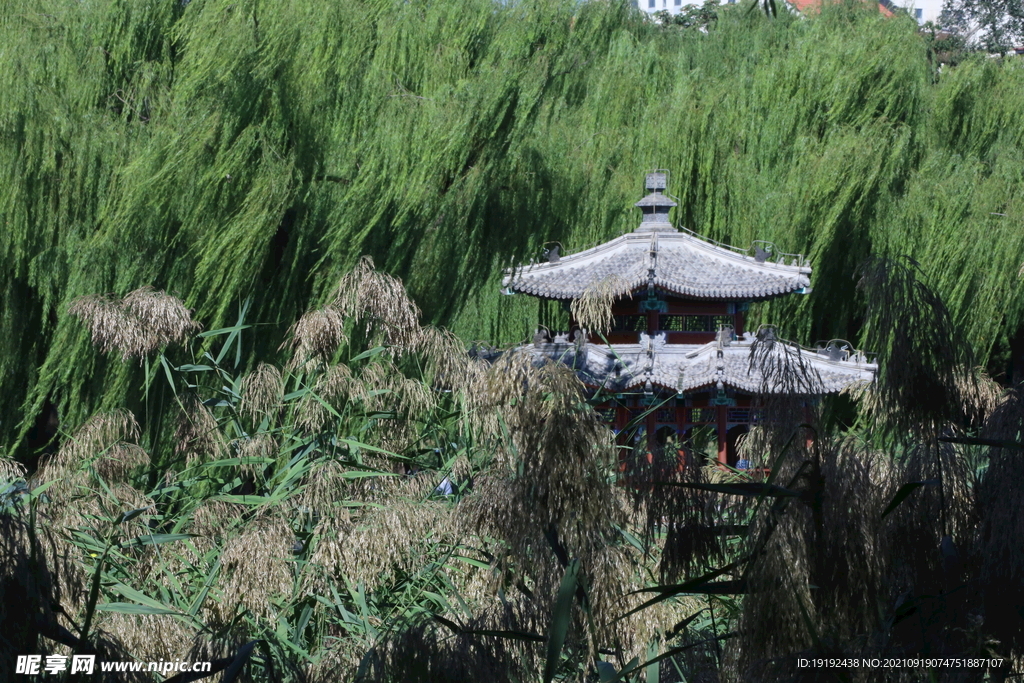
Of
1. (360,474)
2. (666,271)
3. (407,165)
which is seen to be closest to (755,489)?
(360,474)

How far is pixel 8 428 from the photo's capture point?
8.67 m

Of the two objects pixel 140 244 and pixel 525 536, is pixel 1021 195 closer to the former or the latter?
pixel 140 244

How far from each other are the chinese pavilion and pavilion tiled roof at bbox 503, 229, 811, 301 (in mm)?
10

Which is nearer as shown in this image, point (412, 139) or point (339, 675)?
point (339, 675)

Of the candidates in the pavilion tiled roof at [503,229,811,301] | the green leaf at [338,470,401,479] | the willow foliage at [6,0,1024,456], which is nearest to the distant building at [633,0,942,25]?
the willow foliage at [6,0,1024,456]

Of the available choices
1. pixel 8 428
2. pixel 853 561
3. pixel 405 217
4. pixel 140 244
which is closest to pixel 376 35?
pixel 405 217

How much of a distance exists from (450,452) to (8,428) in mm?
5608

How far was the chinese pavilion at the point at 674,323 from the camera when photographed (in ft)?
31.8

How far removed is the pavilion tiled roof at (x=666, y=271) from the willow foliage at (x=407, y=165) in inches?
17.9

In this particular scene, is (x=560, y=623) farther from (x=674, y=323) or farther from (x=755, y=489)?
(x=674, y=323)

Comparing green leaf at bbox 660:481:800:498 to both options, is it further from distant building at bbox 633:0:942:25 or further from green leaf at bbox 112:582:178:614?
distant building at bbox 633:0:942:25

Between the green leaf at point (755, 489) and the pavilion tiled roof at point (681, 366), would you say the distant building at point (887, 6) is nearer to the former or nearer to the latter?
the pavilion tiled roof at point (681, 366)

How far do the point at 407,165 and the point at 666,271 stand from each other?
8.80 feet

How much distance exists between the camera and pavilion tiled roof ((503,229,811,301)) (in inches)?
392
